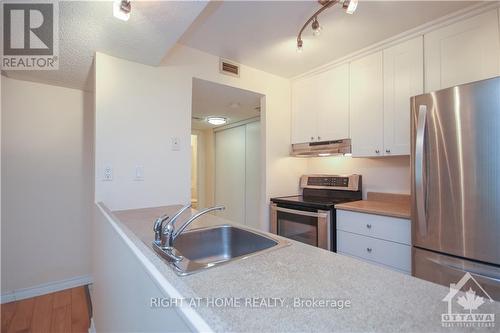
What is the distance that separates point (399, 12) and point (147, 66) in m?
1.98

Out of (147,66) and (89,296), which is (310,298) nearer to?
(147,66)

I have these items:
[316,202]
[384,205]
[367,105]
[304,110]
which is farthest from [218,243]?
[304,110]

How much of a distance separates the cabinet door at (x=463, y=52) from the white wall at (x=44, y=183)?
330 centimetres

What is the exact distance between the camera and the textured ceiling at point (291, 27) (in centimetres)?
165

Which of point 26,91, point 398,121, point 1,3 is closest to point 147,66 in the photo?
point 1,3

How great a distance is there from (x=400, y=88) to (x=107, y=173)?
248 cm

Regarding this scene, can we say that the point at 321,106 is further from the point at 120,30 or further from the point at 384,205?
the point at 120,30

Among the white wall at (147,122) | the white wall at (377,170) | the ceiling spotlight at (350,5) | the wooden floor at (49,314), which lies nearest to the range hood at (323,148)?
the white wall at (377,170)

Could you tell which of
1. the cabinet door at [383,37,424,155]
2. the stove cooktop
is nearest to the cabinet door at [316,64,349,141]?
the cabinet door at [383,37,424,155]

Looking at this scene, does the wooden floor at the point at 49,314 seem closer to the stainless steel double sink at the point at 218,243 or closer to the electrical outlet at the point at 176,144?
the stainless steel double sink at the point at 218,243

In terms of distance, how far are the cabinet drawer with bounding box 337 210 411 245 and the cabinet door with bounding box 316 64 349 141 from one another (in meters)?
0.83

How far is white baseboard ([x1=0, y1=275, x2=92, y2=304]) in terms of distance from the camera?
2.22 meters

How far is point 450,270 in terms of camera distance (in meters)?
1.39

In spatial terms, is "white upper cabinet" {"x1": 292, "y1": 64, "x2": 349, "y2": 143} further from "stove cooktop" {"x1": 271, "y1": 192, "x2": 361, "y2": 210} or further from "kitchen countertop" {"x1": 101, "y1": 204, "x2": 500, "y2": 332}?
"kitchen countertop" {"x1": 101, "y1": 204, "x2": 500, "y2": 332}
